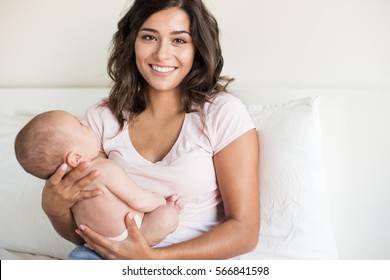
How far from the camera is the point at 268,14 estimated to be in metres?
1.24

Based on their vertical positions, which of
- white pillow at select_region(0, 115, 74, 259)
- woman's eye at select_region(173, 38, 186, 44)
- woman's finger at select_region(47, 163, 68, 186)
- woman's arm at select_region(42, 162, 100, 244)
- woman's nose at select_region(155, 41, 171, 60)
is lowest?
white pillow at select_region(0, 115, 74, 259)

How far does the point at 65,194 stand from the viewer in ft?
2.97

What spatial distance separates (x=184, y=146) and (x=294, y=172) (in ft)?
0.78

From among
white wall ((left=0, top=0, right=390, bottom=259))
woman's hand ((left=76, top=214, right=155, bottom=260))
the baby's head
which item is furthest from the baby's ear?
white wall ((left=0, top=0, right=390, bottom=259))

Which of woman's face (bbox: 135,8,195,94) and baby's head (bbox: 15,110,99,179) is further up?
woman's face (bbox: 135,8,195,94)

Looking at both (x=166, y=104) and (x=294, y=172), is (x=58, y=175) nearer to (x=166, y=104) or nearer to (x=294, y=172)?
(x=166, y=104)

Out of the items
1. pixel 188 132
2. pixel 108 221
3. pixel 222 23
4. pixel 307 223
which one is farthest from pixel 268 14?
pixel 108 221

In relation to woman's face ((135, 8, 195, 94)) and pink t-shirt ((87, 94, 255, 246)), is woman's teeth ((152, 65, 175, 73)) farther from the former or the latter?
pink t-shirt ((87, 94, 255, 246))

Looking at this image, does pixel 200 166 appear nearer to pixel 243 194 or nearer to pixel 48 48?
pixel 243 194

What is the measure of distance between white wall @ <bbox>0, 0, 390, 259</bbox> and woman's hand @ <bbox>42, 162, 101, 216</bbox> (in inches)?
20.3

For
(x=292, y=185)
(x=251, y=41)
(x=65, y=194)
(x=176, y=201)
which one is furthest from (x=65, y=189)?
(x=251, y=41)

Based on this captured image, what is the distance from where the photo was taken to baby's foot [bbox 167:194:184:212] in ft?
3.16

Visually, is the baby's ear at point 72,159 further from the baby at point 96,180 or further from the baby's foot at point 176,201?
the baby's foot at point 176,201

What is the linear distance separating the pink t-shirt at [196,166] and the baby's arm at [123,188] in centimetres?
8
